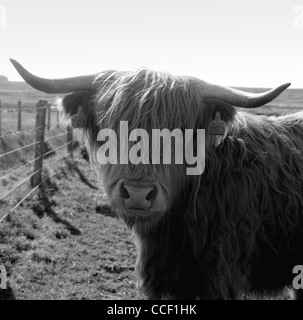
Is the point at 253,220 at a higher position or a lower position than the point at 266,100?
lower

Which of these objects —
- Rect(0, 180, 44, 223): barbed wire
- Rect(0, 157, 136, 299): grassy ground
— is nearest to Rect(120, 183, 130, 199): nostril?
Rect(0, 157, 136, 299): grassy ground

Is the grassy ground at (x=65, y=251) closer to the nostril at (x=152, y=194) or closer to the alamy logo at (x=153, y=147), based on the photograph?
the alamy logo at (x=153, y=147)

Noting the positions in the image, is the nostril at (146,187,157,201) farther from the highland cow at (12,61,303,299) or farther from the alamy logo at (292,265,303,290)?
the alamy logo at (292,265,303,290)

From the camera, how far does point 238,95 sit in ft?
9.91

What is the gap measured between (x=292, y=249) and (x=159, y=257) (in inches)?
42.3

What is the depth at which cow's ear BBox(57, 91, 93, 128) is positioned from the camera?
3.37 metres

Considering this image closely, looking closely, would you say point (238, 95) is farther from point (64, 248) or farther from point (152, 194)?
point (64, 248)

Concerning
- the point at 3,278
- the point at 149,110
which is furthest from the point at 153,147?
the point at 3,278

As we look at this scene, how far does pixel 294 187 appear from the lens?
3.34 meters

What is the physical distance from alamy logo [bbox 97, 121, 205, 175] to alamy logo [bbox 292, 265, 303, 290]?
120 centimetres

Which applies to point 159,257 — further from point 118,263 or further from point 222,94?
point 118,263

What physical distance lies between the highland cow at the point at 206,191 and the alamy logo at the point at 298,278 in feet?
0.20
